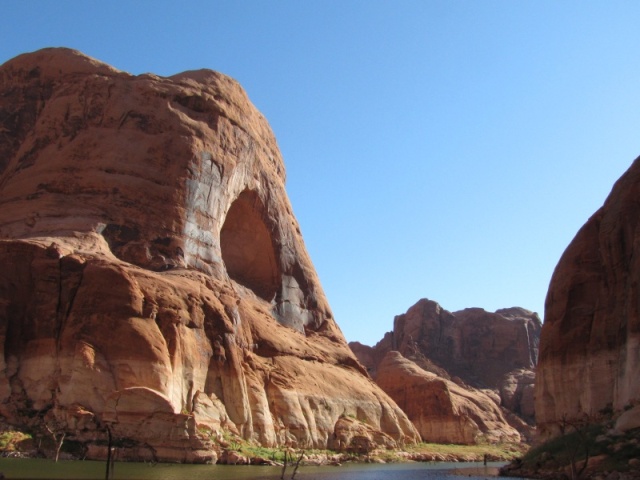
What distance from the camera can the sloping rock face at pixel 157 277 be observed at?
141 feet

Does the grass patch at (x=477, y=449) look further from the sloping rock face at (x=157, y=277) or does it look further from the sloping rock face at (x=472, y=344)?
the sloping rock face at (x=472, y=344)

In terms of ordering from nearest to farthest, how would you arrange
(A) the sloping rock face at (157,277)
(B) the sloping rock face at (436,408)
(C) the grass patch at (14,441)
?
(C) the grass patch at (14,441), (A) the sloping rock face at (157,277), (B) the sloping rock face at (436,408)

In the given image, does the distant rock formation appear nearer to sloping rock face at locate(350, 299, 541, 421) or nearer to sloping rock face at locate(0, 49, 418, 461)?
sloping rock face at locate(350, 299, 541, 421)

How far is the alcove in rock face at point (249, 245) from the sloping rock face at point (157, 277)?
0.55 ft

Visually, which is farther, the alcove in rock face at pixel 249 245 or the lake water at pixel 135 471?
the alcove in rock face at pixel 249 245

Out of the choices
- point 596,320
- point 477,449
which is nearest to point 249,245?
point 477,449

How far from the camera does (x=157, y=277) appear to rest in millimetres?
50531

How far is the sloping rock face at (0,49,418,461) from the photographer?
42875 millimetres

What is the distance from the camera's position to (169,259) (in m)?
60.1

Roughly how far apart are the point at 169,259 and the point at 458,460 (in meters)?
38.7

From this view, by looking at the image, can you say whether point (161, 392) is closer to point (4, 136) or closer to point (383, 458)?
point (383, 458)

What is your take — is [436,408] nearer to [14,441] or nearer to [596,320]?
[596,320]

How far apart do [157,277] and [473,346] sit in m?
102

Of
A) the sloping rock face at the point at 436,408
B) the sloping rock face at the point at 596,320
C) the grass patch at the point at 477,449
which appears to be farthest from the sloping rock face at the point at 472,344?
the sloping rock face at the point at 596,320
